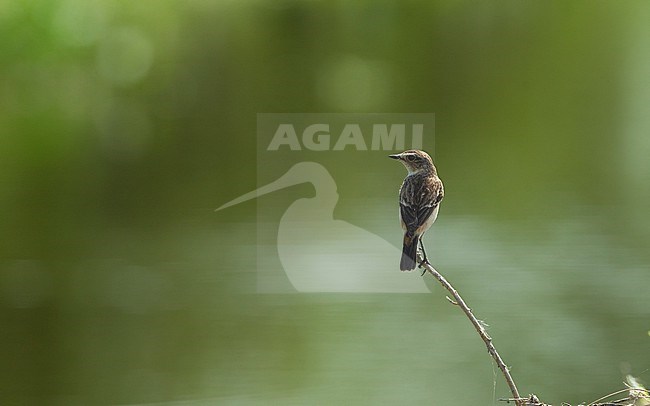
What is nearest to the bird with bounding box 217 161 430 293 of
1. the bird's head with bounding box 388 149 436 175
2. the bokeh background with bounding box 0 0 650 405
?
the bokeh background with bounding box 0 0 650 405

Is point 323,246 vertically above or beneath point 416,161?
beneath

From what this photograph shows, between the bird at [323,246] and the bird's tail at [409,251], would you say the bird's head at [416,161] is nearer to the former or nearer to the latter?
the bird's tail at [409,251]

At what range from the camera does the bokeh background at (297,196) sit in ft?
4.09

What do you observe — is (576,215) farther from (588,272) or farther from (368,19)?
(368,19)

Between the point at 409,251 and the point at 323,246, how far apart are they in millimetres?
441

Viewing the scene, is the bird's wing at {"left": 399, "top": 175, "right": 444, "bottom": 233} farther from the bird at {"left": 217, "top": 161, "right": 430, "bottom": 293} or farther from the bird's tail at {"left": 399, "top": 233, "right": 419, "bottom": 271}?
the bird at {"left": 217, "top": 161, "right": 430, "bottom": 293}

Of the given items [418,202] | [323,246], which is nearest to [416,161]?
[418,202]

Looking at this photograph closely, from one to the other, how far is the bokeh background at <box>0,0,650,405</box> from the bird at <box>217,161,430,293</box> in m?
0.02

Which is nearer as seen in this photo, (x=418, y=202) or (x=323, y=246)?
(x=418, y=202)

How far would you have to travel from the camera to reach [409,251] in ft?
2.58

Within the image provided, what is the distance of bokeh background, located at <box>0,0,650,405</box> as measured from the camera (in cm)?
125

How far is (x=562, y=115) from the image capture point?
49.3 inches

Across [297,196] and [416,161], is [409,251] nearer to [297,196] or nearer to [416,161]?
[416,161]

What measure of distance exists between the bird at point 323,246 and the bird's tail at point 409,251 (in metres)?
0.39
